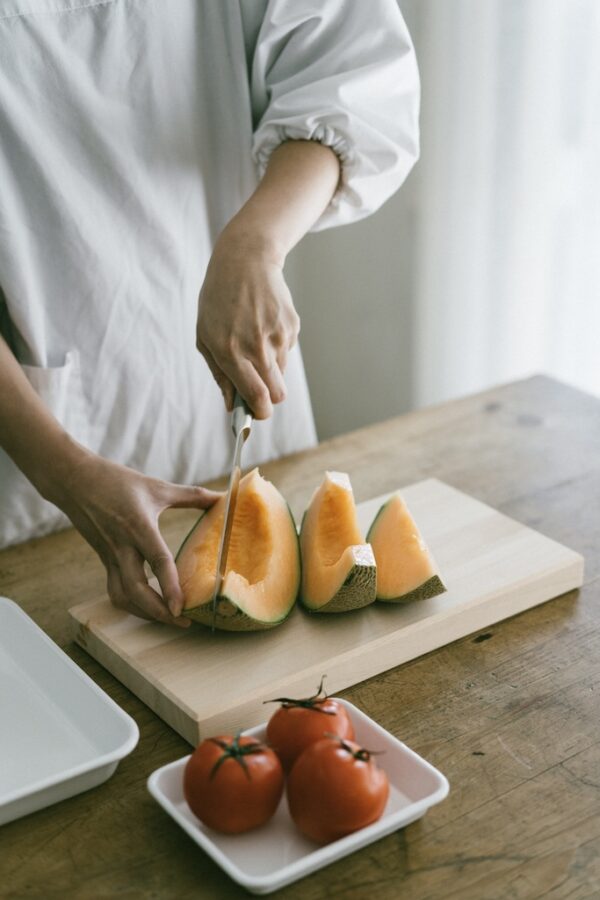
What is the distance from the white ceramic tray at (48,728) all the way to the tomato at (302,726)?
6.0 inches

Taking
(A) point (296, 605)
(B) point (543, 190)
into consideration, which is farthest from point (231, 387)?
(B) point (543, 190)

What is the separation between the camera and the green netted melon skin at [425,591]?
1.24m

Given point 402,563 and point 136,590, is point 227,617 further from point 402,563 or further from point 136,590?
point 402,563

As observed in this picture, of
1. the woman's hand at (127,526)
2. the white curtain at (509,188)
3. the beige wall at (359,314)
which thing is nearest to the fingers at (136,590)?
the woman's hand at (127,526)

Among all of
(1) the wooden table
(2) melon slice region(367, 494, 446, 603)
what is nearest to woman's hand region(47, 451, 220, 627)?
(1) the wooden table

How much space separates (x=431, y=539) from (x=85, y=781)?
582 mm

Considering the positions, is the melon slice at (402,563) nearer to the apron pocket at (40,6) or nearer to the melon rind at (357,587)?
the melon rind at (357,587)

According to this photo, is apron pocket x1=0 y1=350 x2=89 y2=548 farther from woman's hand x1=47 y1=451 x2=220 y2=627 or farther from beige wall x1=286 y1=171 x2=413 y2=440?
beige wall x1=286 y1=171 x2=413 y2=440

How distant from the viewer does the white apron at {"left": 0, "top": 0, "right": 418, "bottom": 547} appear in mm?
1452

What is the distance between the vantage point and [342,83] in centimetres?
150

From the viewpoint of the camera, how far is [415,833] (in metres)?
0.98

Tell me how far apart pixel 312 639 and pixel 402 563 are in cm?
14

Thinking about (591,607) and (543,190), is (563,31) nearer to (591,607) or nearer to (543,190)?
(543,190)

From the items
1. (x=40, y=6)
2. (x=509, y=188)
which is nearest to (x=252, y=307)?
(x=40, y=6)
